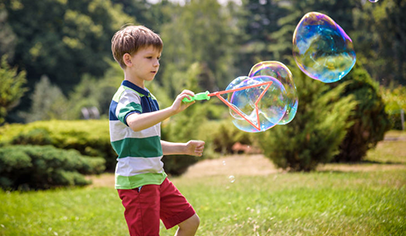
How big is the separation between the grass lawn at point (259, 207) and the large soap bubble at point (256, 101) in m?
0.52

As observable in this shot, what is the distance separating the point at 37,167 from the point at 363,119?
7269mm

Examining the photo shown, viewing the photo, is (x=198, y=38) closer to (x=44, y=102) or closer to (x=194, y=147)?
(x=44, y=102)

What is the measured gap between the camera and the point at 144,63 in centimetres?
A: 248

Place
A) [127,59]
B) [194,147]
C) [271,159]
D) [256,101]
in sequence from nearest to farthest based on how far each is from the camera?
[127,59]
[194,147]
[256,101]
[271,159]

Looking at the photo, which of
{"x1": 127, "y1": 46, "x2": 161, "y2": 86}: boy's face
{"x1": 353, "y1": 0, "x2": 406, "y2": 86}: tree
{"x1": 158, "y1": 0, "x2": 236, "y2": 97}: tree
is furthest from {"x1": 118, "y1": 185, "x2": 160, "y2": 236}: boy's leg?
{"x1": 158, "y1": 0, "x2": 236, "y2": 97}: tree

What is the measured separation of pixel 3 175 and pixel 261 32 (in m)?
40.8

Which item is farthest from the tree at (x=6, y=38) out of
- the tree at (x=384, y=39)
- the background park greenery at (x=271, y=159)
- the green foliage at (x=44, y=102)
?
the tree at (x=384, y=39)

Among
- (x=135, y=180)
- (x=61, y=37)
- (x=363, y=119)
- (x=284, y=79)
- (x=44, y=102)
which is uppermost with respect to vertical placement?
(x=61, y=37)

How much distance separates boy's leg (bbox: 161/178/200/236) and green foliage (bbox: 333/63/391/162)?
710 centimetres

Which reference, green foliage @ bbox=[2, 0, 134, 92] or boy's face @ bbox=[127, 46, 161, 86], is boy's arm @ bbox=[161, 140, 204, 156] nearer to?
boy's face @ bbox=[127, 46, 161, 86]

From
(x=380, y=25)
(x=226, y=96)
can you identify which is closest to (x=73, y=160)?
(x=226, y=96)

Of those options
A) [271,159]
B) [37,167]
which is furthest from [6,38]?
[271,159]

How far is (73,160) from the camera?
773cm

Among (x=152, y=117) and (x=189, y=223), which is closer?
(x=152, y=117)
